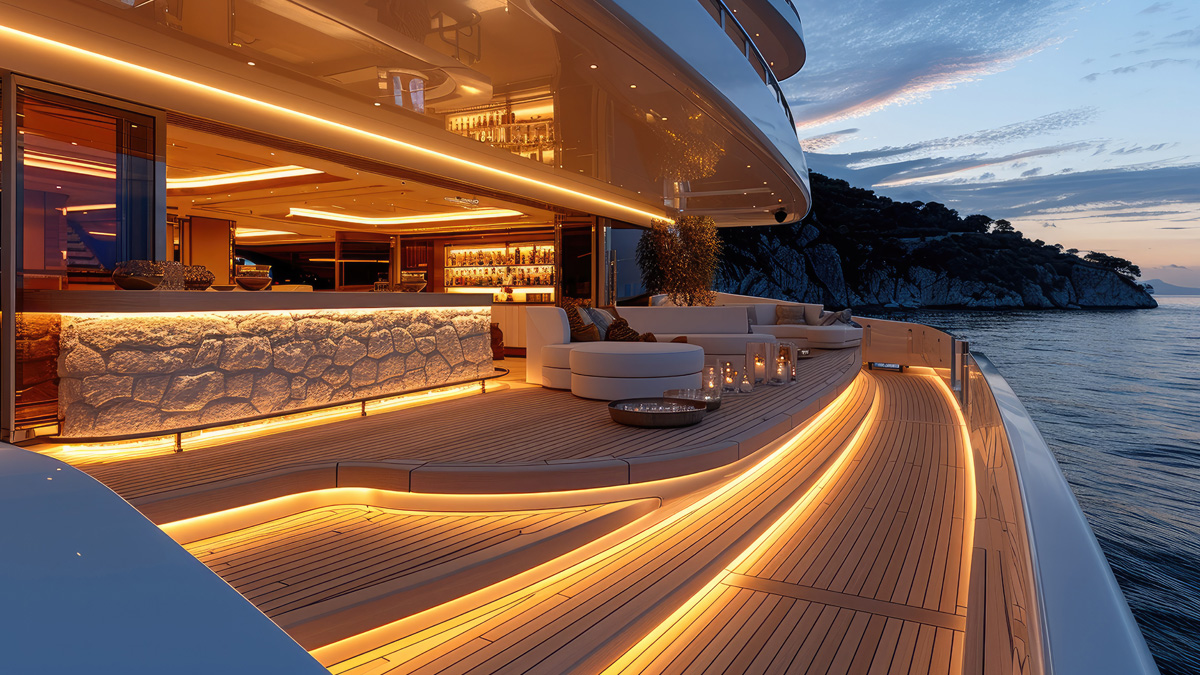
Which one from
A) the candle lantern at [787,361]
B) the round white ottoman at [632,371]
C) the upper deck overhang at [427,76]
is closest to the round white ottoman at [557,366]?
the round white ottoman at [632,371]

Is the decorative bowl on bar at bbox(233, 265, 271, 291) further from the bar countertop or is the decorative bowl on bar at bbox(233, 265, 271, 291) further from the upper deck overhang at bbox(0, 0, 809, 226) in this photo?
the upper deck overhang at bbox(0, 0, 809, 226)

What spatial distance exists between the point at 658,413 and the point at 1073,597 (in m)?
3.26

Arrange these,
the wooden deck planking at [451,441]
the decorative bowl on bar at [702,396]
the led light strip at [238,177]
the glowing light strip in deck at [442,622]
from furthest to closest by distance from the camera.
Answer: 1. the led light strip at [238,177]
2. the decorative bowl on bar at [702,396]
3. the wooden deck planking at [451,441]
4. the glowing light strip in deck at [442,622]

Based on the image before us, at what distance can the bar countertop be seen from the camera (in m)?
3.29

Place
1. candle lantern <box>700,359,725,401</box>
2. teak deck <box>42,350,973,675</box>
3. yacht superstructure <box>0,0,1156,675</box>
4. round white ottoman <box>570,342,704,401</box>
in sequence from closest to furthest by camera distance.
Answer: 1. yacht superstructure <box>0,0,1156,675</box>
2. teak deck <box>42,350,973,675</box>
3. candle lantern <box>700,359,725,401</box>
4. round white ottoman <box>570,342,704,401</box>

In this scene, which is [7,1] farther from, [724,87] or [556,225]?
[556,225]

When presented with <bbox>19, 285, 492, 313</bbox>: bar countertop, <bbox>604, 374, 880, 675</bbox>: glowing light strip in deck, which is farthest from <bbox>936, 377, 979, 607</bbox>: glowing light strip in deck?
<bbox>19, 285, 492, 313</bbox>: bar countertop

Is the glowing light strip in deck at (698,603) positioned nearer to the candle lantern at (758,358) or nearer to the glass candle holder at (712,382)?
the glass candle holder at (712,382)

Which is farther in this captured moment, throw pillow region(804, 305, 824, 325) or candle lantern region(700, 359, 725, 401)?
throw pillow region(804, 305, 824, 325)

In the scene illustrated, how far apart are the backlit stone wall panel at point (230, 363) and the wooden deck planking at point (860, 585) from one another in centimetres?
319

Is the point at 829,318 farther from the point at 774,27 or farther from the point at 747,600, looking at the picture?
the point at 747,600

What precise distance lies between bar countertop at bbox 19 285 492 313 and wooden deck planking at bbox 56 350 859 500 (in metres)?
0.85

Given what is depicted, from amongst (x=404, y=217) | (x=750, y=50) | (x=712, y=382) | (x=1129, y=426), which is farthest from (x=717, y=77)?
(x=1129, y=426)

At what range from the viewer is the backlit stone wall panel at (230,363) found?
3309mm
